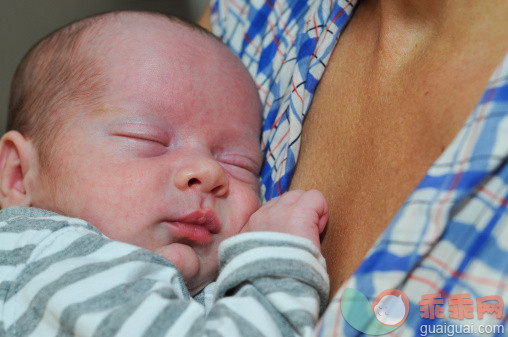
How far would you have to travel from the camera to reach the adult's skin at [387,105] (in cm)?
65

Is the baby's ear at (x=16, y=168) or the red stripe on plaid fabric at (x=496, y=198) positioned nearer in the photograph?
the red stripe on plaid fabric at (x=496, y=198)

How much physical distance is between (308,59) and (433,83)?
0.30m

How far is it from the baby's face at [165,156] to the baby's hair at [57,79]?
34 mm

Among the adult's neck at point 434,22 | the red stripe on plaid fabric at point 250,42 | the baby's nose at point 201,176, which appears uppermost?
the adult's neck at point 434,22

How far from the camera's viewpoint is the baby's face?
83 centimetres

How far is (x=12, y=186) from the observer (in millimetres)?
989

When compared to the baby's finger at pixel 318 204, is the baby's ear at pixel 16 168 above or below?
below

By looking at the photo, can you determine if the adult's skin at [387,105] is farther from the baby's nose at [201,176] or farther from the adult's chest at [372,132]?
the baby's nose at [201,176]

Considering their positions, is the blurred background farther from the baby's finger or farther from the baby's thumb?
the baby's finger

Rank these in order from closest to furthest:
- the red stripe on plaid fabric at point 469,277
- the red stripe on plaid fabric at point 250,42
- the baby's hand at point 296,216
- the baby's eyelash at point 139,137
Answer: the red stripe on plaid fabric at point 469,277 < the baby's hand at point 296,216 < the baby's eyelash at point 139,137 < the red stripe on plaid fabric at point 250,42

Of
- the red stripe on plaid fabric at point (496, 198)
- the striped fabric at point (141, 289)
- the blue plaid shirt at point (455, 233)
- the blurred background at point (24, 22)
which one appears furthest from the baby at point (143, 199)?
the blurred background at point (24, 22)

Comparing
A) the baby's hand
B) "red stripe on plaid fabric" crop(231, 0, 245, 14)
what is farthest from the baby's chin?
"red stripe on plaid fabric" crop(231, 0, 245, 14)

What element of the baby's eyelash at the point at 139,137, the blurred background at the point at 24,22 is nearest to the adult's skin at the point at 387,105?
the baby's eyelash at the point at 139,137

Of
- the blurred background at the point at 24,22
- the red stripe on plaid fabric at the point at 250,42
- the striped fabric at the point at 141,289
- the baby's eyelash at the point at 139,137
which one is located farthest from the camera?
the blurred background at the point at 24,22
